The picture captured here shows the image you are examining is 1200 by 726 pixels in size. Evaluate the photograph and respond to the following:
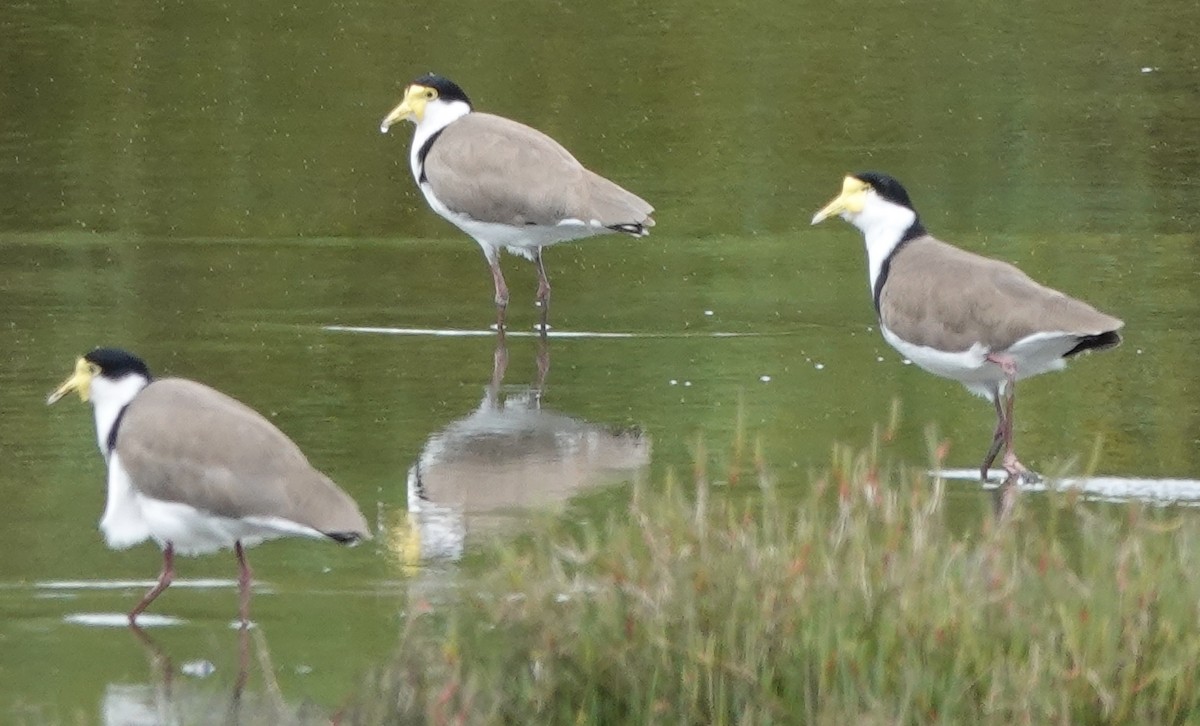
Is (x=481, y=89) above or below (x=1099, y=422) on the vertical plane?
above

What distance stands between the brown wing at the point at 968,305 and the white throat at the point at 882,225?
0.23 metres

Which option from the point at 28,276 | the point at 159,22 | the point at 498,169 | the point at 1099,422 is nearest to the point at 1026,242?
the point at 498,169

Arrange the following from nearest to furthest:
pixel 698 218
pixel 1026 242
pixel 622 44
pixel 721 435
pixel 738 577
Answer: pixel 738 577 → pixel 721 435 → pixel 1026 242 → pixel 698 218 → pixel 622 44

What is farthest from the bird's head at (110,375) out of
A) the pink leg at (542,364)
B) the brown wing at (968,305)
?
the pink leg at (542,364)

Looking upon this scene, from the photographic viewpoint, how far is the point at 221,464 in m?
8.46

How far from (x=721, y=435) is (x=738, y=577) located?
17.0ft

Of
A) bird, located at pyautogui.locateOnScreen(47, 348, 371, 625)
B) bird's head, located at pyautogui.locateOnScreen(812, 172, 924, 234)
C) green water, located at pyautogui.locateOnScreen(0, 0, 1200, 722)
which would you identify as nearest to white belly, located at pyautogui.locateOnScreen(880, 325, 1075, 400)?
green water, located at pyautogui.locateOnScreen(0, 0, 1200, 722)

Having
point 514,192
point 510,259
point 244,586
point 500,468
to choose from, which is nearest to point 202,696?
point 244,586

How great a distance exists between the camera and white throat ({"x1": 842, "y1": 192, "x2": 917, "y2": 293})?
1149cm

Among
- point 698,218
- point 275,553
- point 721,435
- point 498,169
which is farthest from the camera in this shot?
point 698,218

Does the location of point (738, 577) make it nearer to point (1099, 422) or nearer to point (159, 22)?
point (1099, 422)

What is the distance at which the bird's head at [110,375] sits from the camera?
895cm

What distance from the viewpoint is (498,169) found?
14.9m

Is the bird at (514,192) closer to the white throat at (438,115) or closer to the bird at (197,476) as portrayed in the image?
the white throat at (438,115)
